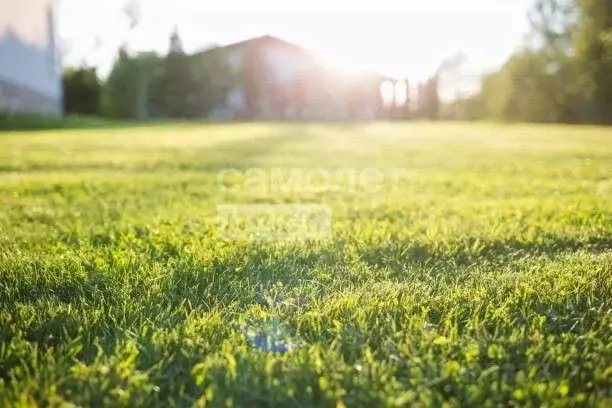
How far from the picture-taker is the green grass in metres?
1.64

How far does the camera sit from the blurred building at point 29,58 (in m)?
19.3

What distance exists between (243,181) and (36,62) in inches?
834

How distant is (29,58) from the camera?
23391 millimetres

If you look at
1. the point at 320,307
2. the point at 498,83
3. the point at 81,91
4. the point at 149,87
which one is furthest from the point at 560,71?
the point at 81,91

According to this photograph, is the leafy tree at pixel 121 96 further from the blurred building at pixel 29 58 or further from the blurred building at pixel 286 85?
the blurred building at pixel 286 85

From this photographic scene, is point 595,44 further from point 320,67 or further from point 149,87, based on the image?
point 149,87

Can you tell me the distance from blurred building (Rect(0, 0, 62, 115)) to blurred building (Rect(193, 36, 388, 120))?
22.2 ft

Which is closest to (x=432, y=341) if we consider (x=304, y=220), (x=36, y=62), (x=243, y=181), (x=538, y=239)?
(x=538, y=239)

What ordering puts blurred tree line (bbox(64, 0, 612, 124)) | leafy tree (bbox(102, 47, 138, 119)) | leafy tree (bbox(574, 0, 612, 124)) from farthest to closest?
leafy tree (bbox(102, 47, 138, 119)), blurred tree line (bbox(64, 0, 612, 124)), leafy tree (bbox(574, 0, 612, 124))

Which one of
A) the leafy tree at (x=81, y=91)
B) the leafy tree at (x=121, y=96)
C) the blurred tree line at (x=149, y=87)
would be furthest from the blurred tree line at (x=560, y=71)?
the leafy tree at (x=81, y=91)

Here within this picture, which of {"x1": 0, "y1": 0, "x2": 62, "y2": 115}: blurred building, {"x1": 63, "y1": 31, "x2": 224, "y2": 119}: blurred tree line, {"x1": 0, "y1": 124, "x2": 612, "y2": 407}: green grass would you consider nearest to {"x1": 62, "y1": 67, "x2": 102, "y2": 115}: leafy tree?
{"x1": 63, "y1": 31, "x2": 224, "y2": 119}: blurred tree line

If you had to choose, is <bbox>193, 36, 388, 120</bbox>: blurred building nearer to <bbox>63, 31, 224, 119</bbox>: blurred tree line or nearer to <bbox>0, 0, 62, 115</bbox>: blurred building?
<bbox>63, 31, 224, 119</bbox>: blurred tree line

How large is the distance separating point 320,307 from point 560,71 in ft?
29.4

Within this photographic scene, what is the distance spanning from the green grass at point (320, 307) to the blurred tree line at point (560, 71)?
1812 mm
